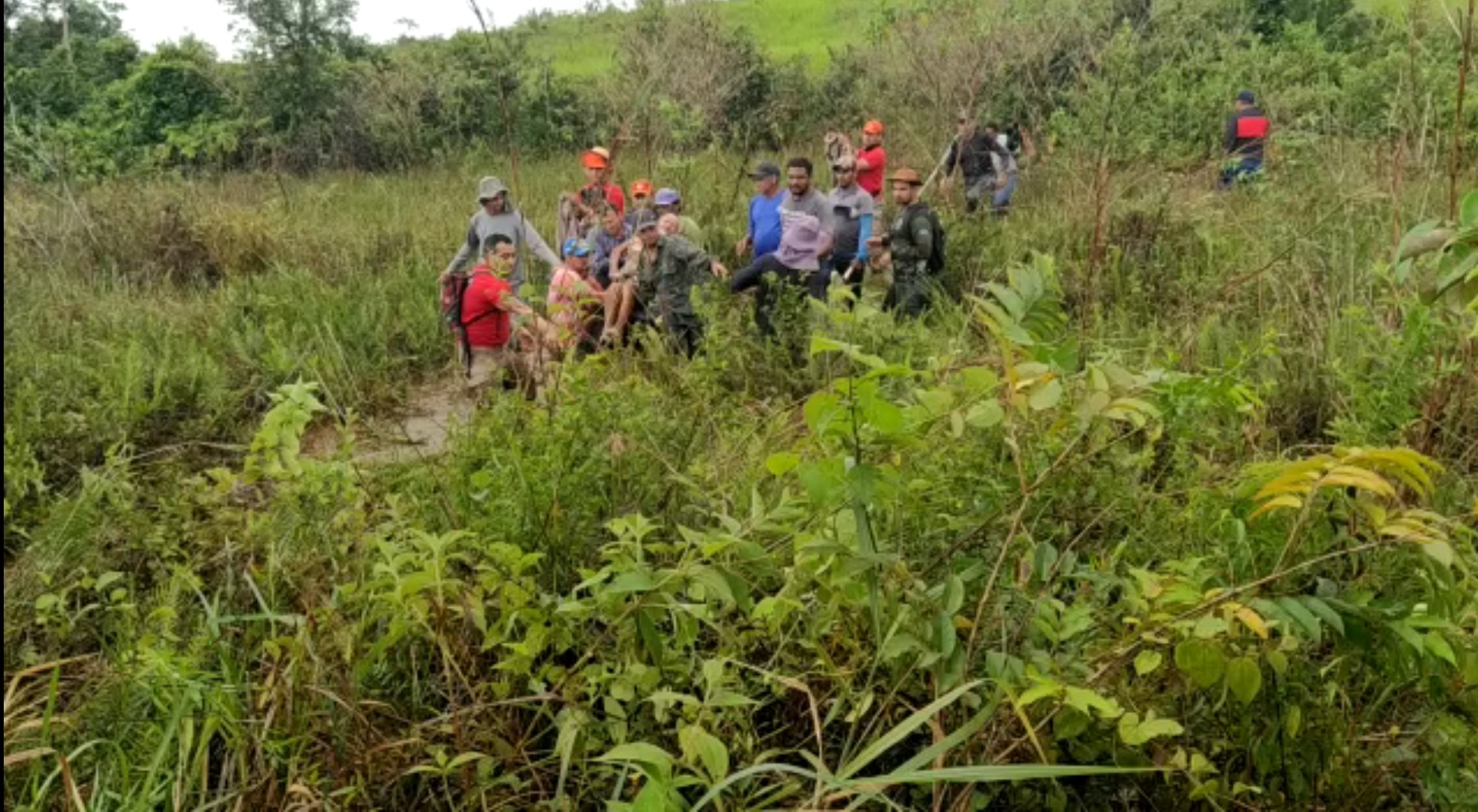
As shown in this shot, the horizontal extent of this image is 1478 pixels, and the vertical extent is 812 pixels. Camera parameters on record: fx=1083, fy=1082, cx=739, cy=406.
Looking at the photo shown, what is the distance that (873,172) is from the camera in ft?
30.5

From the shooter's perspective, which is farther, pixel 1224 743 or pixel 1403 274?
pixel 1224 743

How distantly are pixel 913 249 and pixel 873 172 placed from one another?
10.1ft

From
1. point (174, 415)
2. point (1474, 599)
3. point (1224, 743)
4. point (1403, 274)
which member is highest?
point (1403, 274)

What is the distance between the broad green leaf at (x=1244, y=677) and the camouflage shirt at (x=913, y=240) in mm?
4993

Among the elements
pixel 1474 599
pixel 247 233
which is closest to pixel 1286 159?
pixel 1474 599

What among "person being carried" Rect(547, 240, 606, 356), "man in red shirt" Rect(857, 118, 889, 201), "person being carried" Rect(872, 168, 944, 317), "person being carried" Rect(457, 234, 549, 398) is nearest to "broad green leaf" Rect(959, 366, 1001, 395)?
"person being carried" Rect(547, 240, 606, 356)

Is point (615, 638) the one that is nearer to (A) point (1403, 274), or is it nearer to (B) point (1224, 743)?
(B) point (1224, 743)

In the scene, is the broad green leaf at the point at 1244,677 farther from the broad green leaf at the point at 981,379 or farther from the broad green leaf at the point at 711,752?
the broad green leaf at the point at 711,752

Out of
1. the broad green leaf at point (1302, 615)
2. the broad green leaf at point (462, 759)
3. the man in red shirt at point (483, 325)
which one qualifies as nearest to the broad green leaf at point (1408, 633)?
the broad green leaf at point (1302, 615)

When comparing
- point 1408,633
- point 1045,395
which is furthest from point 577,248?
point 1408,633

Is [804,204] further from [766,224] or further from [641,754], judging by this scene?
[641,754]

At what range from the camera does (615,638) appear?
2270 mm

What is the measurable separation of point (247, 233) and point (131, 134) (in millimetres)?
9242

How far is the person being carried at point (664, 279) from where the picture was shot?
626 cm
